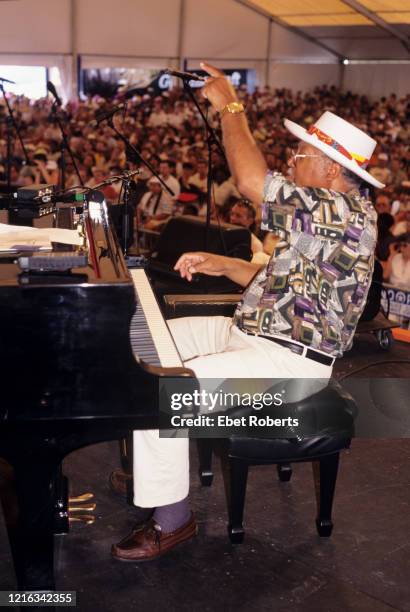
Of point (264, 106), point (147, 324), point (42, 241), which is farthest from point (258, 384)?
point (264, 106)

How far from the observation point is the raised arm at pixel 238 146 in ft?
7.95

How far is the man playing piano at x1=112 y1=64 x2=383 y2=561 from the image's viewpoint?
7.98ft

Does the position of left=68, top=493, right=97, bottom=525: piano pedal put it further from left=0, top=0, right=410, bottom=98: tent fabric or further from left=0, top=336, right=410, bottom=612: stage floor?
left=0, top=0, right=410, bottom=98: tent fabric

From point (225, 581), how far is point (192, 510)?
540 millimetres

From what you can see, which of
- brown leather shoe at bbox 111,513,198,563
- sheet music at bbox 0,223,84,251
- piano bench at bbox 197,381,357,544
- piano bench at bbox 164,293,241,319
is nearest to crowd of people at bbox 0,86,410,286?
piano bench at bbox 164,293,241,319

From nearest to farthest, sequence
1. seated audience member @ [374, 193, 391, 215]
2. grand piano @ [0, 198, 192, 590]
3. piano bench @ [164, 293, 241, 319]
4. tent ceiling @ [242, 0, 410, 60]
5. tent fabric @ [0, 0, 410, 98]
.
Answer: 1. grand piano @ [0, 198, 192, 590]
2. piano bench @ [164, 293, 241, 319]
3. seated audience member @ [374, 193, 391, 215]
4. tent ceiling @ [242, 0, 410, 60]
5. tent fabric @ [0, 0, 410, 98]

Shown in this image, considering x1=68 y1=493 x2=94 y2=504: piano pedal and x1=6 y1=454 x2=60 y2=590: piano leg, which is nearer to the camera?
x1=6 y1=454 x2=60 y2=590: piano leg

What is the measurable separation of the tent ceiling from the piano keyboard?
44.1 feet

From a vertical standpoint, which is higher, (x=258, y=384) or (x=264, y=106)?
(x=264, y=106)

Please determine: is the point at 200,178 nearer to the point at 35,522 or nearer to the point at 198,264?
the point at 198,264

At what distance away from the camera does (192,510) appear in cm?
308

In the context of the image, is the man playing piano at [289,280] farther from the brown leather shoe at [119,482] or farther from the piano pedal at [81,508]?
the brown leather shoe at [119,482]

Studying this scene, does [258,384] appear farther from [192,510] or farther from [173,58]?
[173,58]

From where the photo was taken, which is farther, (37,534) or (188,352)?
(188,352)
